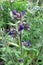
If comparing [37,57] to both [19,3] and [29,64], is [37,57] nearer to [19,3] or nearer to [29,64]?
[29,64]

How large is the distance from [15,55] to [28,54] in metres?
0.14

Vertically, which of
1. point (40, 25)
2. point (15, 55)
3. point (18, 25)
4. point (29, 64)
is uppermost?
point (18, 25)

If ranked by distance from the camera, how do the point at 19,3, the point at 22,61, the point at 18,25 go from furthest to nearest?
the point at 19,3, the point at 22,61, the point at 18,25

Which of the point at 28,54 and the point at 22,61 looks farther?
the point at 28,54

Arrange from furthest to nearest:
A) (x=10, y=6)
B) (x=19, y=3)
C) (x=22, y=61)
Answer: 1. (x=19, y=3)
2. (x=10, y=6)
3. (x=22, y=61)

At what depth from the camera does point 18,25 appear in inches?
48.7

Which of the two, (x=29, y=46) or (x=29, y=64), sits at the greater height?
(x=29, y=46)

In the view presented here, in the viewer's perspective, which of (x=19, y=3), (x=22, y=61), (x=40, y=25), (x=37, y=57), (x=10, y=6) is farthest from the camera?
(x=19, y=3)

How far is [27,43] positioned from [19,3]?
36.5 inches

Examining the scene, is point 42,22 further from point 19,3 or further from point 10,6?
point 19,3

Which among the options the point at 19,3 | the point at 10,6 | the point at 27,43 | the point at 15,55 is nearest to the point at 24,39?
the point at 27,43

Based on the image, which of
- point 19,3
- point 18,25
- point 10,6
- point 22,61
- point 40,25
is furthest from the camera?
point 19,3

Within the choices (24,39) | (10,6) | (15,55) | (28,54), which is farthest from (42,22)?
(10,6)

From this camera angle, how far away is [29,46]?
1.49m
